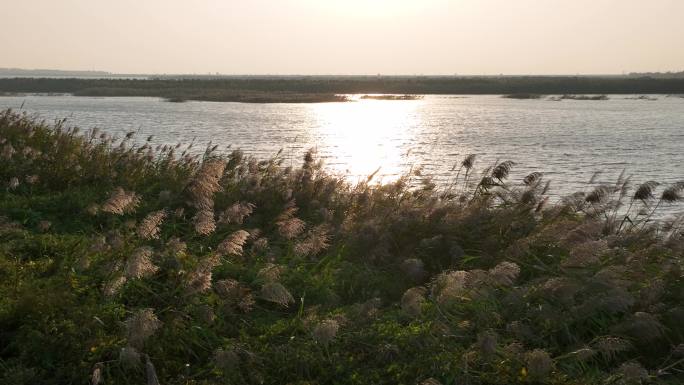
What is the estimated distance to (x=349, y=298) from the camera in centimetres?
707

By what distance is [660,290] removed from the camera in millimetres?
6160

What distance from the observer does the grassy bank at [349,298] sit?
17.3ft

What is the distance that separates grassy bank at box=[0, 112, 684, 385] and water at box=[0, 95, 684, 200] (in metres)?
4.11

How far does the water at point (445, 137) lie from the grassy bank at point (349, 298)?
4107mm

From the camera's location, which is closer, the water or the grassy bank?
the grassy bank

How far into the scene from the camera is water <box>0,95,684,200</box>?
21.9 metres

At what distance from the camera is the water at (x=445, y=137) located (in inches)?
862

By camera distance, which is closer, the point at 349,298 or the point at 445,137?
the point at 349,298

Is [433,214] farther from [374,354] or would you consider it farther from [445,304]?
[374,354]

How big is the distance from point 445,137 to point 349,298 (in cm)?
2755

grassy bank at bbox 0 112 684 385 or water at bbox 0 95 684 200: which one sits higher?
grassy bank at bbox 0 112 684 385

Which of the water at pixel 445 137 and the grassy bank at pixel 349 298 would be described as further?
the water at pixel 445 137

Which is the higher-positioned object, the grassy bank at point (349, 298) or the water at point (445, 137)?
the grassy bank at point (349, 298)

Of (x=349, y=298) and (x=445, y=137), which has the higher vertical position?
(x=349, y=298)
